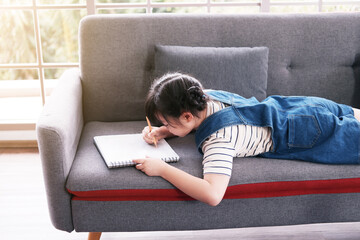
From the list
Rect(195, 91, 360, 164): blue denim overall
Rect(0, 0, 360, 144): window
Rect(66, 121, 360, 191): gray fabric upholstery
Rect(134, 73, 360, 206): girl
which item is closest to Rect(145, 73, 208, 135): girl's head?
Rect(134, 73, 360, 206): girl

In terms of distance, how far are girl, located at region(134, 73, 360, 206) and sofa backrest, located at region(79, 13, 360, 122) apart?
15.1 inches

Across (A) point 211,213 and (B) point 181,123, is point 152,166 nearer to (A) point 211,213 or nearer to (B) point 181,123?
(B) point 181,123

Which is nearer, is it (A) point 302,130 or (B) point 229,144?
(B) point 229,144

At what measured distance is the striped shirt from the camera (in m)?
1.24

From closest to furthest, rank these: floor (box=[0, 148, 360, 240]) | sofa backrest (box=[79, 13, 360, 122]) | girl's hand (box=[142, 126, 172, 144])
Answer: girl's hand (box=[142, 126, 172, 144])
floor (box=[0, 148, 360, 240])
sofa backrest (box=[79, 13, 360, 122])

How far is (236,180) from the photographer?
1.31 m

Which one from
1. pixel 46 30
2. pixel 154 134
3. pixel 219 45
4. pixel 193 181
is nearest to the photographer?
pixel 193 181

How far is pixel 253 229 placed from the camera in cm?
171

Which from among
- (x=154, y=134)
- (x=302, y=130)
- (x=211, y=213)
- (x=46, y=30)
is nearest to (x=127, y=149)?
(x=154, y=134)

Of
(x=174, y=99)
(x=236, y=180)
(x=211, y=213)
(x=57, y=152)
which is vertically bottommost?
(x=211, y=213)

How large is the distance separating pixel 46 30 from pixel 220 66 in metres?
2.02

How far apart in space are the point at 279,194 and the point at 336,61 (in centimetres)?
89

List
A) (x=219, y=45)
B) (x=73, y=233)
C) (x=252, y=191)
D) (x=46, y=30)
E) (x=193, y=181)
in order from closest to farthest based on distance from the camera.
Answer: (x=193, y=181)
(x=252, y=191)
(x=73, y=233)
(x=219, y=45)
(x=46, y=30)

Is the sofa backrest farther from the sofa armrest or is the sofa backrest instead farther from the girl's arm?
the girl's arm
